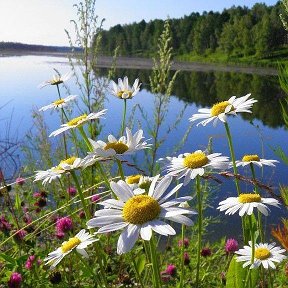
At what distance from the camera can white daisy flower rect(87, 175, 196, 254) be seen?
3.26 feet

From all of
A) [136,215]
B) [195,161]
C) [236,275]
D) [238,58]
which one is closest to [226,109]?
[195,161]

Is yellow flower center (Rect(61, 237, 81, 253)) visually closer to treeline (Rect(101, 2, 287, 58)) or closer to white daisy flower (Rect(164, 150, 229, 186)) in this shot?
white daisy flower (Rect(164, 150, 229, 186))

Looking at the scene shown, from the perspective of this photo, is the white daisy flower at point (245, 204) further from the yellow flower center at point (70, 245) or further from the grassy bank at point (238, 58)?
the grassy bank at point (238, 58)

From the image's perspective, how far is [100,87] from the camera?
3.44m

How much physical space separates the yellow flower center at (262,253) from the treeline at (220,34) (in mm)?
49836

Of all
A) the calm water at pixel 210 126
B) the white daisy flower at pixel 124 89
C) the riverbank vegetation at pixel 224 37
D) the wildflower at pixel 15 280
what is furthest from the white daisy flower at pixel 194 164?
the riverbank vegetation at pixel 224 37

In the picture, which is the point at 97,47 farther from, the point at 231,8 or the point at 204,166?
the point at 231,8

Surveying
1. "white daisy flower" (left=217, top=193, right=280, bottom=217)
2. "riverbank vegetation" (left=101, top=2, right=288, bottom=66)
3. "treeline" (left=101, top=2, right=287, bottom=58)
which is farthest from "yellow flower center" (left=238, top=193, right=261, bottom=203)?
"treeline" (left=101, top=2, right=287, bottom=58)

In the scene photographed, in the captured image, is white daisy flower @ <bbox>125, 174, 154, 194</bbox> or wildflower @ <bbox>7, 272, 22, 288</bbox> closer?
white daisy flower @ <bbox>125, 174, 154, 194</bbox>

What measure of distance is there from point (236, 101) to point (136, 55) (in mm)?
79088

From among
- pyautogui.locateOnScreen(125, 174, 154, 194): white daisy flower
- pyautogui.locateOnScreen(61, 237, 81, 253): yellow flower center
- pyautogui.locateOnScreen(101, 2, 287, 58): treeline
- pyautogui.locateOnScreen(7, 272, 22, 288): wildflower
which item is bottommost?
pyautogui.locateOnScreen(101, 2, 287, 58): treeline

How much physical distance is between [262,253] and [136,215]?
2.35ft

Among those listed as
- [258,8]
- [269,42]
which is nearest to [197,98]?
[269,42]

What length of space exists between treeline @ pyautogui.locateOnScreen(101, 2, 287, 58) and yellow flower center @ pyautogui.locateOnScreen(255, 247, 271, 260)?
4984cm
